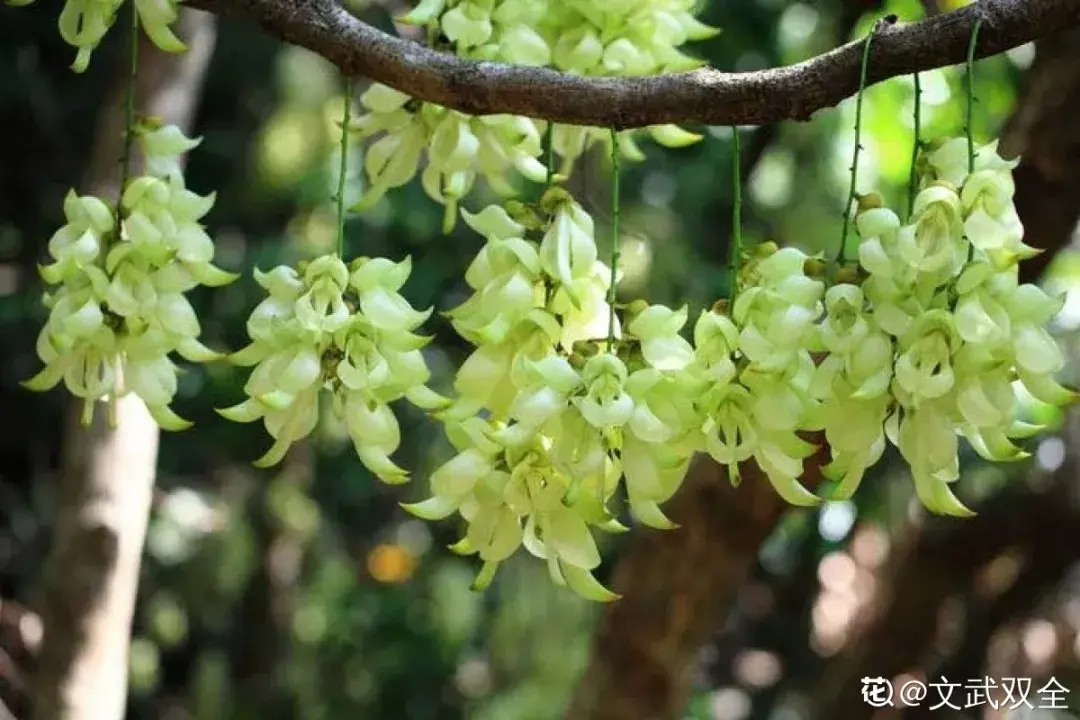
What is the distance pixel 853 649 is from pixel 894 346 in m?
1.25

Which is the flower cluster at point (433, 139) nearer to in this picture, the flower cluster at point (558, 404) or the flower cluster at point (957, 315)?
the flower cluster at point (558, 404)

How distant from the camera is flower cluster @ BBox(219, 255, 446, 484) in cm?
60

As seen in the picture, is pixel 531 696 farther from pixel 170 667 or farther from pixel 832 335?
pixel 832 335

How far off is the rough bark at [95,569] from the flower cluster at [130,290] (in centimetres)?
40

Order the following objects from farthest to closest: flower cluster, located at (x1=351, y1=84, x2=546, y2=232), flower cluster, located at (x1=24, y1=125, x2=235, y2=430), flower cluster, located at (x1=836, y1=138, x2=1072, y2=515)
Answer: flower cluster, located at (x1=351, y1=84, x2=546, y2=232) < flower cluster, located at (x1=24, y1=125, x2=235, y2=430) < flower cluster, located at (x1=836, y1=138, x2=1072, y2=515)

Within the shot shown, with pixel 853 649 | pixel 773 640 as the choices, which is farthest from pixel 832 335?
pixel 773 640

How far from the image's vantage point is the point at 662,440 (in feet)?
1.84

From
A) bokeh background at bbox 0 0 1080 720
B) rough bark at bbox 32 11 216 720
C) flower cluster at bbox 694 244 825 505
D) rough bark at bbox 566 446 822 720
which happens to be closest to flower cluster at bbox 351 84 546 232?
flower cluster at bbox 694 244 825 505

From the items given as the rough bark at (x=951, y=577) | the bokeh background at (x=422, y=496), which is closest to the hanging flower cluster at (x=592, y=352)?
the bokeh background at (x=422, y=496)

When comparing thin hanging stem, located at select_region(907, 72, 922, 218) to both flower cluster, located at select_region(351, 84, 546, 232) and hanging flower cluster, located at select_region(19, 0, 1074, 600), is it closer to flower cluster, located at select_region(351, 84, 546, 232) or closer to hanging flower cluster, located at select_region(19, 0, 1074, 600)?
hanging flower cluster, located at select_region(19, 0, 1074, 600)

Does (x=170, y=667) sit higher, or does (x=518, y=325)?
(x=518, y=325)

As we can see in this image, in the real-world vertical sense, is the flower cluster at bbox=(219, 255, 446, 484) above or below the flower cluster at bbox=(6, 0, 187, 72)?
below

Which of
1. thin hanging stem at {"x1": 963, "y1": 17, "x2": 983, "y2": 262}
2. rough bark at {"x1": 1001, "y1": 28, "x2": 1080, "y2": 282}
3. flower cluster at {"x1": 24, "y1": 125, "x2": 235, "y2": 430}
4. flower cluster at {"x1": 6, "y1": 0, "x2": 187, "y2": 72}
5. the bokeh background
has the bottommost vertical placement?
the bokeh background

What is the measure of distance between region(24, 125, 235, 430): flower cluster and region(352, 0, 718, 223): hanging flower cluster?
0.12 metres
